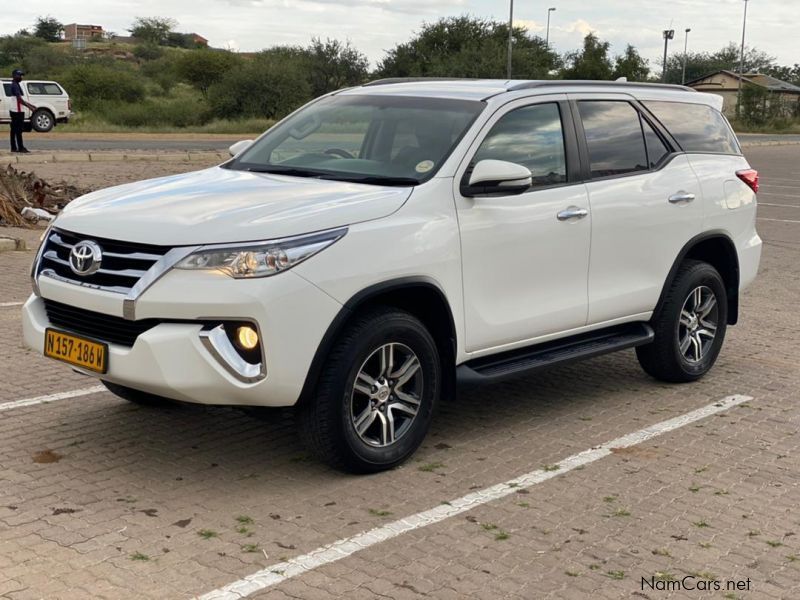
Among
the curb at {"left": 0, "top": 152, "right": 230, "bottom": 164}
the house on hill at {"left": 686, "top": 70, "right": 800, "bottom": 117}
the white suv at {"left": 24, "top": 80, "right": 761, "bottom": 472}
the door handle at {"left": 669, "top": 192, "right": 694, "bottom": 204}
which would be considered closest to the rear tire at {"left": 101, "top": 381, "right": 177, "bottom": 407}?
the white suv at {"left": 24, "top": 80, "right": 761, "bottom": 472}

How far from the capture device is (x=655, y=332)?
688cm

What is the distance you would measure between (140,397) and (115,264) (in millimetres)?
1505

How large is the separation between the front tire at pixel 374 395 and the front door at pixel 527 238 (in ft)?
1.30

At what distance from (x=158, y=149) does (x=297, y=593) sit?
88.6ft

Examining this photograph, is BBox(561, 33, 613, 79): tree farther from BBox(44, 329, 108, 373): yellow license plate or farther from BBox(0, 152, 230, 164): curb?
BBox(44, 329, 108, 373): yellow license plate

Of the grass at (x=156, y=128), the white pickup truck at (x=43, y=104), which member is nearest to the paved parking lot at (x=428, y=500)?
the white pickup truck at (x=43, y=104)

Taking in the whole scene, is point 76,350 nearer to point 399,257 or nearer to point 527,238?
point 399,257

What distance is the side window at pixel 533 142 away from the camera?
5766 mm

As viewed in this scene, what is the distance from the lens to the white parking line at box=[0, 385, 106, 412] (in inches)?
242

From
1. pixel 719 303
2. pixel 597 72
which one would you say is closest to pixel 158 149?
pixel 719 303

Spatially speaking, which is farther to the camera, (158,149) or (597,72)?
(597,72)

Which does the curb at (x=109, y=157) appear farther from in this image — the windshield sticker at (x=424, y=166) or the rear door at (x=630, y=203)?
the windshield sticker at (x=424, y=166)

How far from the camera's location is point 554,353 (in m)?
6.02

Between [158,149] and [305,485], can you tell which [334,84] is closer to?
[158,149]
